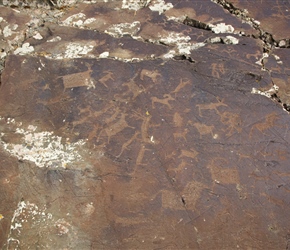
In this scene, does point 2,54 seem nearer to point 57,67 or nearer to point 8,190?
point 57,67

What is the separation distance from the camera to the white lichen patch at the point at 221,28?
2413mm

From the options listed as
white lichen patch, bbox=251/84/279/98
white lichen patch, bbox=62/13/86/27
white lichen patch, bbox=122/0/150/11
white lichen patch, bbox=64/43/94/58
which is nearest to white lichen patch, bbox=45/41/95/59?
white lichen patch, bbox=64/43/94/58

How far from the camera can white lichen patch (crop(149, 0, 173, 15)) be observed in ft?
8.55

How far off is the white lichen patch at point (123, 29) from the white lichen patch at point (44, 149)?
93 centimetres

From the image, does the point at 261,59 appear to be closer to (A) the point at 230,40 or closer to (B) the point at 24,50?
(A) the point at 230,40

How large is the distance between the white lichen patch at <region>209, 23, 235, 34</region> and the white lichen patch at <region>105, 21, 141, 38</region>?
53 centimetres

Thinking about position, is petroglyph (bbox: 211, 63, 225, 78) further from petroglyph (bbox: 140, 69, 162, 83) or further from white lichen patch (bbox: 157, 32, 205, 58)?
petroglyph (bbox: 140, 69, 162, 83)

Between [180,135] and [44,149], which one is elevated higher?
[180,135]

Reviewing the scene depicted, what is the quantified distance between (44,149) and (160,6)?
1470 millimetres

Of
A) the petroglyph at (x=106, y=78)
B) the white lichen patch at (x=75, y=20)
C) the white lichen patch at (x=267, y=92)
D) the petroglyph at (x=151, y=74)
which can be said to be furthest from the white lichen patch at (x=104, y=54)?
the white lichen patch at (x=267, y=92)

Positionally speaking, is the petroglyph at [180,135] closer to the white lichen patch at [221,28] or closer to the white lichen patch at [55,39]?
the white lichen patch at [221,28]

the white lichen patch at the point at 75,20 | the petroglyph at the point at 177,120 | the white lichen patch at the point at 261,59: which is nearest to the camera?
the petroglyph at the point at 177,120

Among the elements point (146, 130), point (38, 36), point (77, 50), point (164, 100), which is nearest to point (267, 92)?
point (164, 100)

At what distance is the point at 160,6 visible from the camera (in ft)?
8.63
